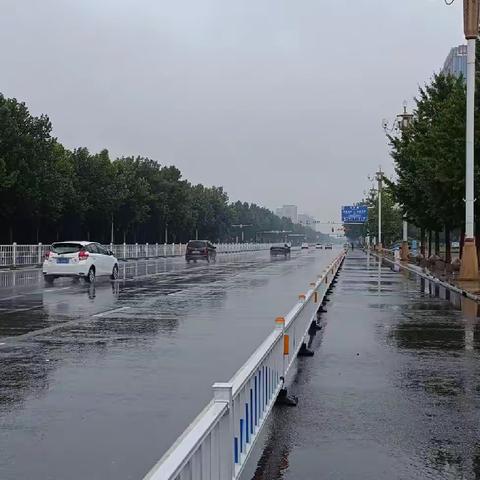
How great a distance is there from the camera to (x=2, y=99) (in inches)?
2005

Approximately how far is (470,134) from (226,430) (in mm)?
23037

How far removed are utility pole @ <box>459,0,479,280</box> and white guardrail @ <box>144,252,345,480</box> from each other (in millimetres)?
19691

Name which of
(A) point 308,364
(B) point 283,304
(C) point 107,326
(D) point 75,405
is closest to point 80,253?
(B) point 283,304

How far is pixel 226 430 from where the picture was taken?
4383mm

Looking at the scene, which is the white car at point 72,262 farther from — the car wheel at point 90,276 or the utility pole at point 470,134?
the utility pole at point 470,134

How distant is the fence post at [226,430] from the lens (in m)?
4.28

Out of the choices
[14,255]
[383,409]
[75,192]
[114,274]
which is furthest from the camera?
[75,192]

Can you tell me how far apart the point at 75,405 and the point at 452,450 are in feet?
12.5

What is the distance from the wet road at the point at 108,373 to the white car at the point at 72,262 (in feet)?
24.0

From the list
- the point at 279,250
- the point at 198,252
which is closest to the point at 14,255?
the point at 198,252

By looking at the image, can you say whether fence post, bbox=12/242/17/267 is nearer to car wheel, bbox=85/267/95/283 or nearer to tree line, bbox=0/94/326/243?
tree line, bbox=0/94/326/243

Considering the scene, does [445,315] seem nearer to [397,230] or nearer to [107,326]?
[107,326]

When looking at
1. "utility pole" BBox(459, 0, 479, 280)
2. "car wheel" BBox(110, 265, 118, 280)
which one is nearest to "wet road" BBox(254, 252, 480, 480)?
"utility pole" BBox(459, 0, 479, 280)

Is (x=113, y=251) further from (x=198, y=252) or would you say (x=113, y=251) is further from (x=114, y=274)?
(x=114, y=274)
